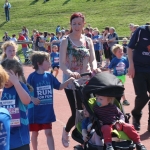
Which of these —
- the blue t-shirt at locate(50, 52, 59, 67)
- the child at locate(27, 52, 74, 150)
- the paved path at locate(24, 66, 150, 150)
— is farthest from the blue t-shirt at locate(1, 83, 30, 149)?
the blue t-shirt at locate(50, 52, 59, 67)

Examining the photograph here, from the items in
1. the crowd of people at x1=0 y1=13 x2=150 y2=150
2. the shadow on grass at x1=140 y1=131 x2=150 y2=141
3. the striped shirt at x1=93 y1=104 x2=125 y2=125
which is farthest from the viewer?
the shadow on grass at x1=140 y1=131 x2=150 y2=141

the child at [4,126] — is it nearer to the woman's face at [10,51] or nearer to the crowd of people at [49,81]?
the crowd of people at [49,81]

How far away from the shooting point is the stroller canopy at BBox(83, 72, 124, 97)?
4.76m

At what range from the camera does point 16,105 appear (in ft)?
14.6

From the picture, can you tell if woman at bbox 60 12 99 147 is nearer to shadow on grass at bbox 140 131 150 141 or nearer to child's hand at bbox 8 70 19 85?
shadow on grass at bbox 140 131 150 141

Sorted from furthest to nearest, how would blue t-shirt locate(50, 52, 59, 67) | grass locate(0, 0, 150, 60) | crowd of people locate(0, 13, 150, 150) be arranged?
grass locate(0, 0, 150, 60) < blue t-shirt locate(50, 52, 59, 67) < crowd of people locate(0, 13, 150, 150)

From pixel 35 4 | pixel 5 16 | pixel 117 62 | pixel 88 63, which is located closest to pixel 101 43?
pixel 117 62

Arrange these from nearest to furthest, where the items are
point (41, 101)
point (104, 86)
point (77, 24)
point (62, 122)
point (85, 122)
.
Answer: point (104, 86) → point (85, 122) → point (41, 101) → point (77, 24) → point (62, 122)

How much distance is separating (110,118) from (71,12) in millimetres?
41897

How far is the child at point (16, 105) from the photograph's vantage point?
4.32 meters

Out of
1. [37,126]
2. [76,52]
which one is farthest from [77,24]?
[37,126]

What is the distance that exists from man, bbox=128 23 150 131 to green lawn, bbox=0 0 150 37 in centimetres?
3170

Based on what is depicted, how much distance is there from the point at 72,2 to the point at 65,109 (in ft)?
137

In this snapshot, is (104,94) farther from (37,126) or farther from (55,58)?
(55,58)
